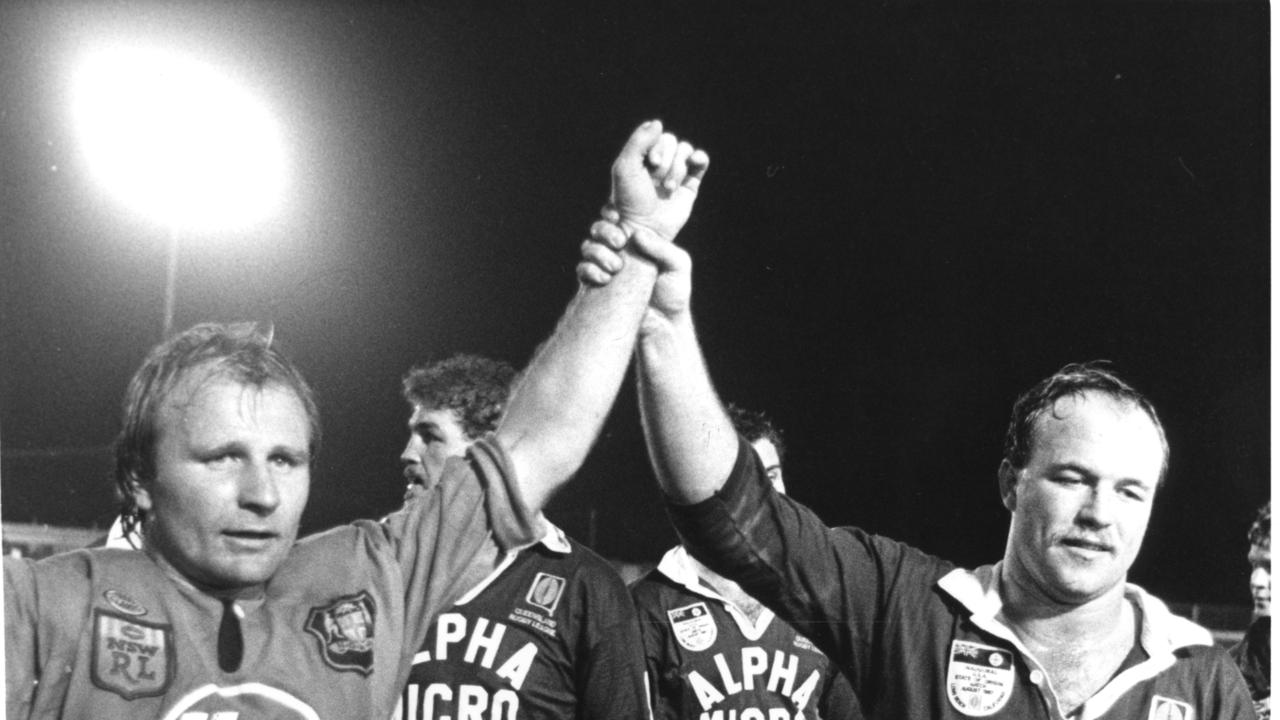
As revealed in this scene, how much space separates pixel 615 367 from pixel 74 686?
708 mm

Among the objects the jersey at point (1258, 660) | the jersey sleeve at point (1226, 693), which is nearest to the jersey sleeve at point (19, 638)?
the jersey sleeve at point (1226, 693)

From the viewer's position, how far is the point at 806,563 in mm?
1786

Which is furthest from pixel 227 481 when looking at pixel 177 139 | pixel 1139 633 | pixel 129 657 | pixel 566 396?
pixel 1139 633

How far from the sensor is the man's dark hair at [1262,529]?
7.67 ft

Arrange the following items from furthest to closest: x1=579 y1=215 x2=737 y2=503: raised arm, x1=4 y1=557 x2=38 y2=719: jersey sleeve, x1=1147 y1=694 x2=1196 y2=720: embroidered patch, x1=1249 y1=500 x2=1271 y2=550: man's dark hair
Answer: x1=1249 y1=500 x2=1271 y2=550: man's dark hair, x1=1147 y1=694 x2=1196 y2=720: embroidered patch, x1=579 y1=215 x2=737 y2=503: raised arm, x1=4 y1=557 x2=38 y2=719: jersey sleeve

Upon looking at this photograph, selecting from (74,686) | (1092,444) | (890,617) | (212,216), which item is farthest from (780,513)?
(212,216)

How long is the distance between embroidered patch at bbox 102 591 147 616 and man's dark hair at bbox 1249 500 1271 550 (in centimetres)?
192

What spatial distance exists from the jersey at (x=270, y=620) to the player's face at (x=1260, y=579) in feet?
4.91

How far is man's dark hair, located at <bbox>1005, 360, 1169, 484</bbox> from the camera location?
79.7 inches

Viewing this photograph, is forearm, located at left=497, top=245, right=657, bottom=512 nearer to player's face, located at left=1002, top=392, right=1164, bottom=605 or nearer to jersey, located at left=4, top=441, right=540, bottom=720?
jersey, located at left=4, top=441, right=540, bottom=720

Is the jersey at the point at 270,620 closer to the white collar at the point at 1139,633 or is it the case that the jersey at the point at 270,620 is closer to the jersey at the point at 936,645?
the jersey at the point at 936,645

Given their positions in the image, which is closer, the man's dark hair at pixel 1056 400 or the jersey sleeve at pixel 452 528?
the jersey sleeve at pixel 452 528

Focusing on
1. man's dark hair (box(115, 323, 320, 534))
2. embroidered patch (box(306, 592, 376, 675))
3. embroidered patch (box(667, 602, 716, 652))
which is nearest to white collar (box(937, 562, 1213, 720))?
embroidered patch (box(667, 602, 716, 652))

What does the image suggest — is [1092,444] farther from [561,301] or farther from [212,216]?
[212,216]
